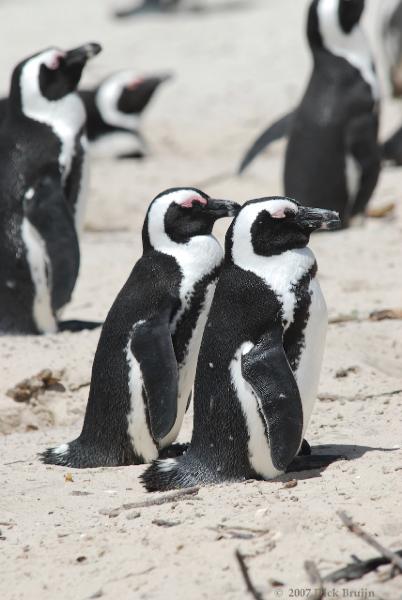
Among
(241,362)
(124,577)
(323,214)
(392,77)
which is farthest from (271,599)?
(392,77)

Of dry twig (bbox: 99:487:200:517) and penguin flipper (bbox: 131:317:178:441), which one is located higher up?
penguin flipper (bbox: 131:317:178:441)

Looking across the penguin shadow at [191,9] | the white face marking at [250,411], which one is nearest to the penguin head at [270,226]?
the white face marking at [250,411]

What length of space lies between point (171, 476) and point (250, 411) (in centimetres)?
38

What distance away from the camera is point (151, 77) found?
13828mm

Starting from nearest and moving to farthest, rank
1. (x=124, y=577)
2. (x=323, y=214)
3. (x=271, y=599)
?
1. (x=271, y=599)
2. (x=124, y=577)
3. (x=323, y=214)

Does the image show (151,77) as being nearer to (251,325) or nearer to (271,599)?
(251,325)

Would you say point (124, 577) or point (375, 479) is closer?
point (124, 577)

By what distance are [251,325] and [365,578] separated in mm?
1135

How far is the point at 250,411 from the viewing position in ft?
13.8

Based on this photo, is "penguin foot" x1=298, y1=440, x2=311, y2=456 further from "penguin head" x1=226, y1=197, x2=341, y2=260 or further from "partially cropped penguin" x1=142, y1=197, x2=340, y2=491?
"penguin head" x1=226, y1=197, x2=341, y2=260

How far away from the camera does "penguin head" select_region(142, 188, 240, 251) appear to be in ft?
15.6

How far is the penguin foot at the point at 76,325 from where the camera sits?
6.60 m

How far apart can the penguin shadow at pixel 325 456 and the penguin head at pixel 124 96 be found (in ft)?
29.2

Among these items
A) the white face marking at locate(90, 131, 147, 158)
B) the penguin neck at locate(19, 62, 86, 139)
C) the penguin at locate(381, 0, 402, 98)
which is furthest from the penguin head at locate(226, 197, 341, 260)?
the penguin at locate(381, 0, 402, 98)
